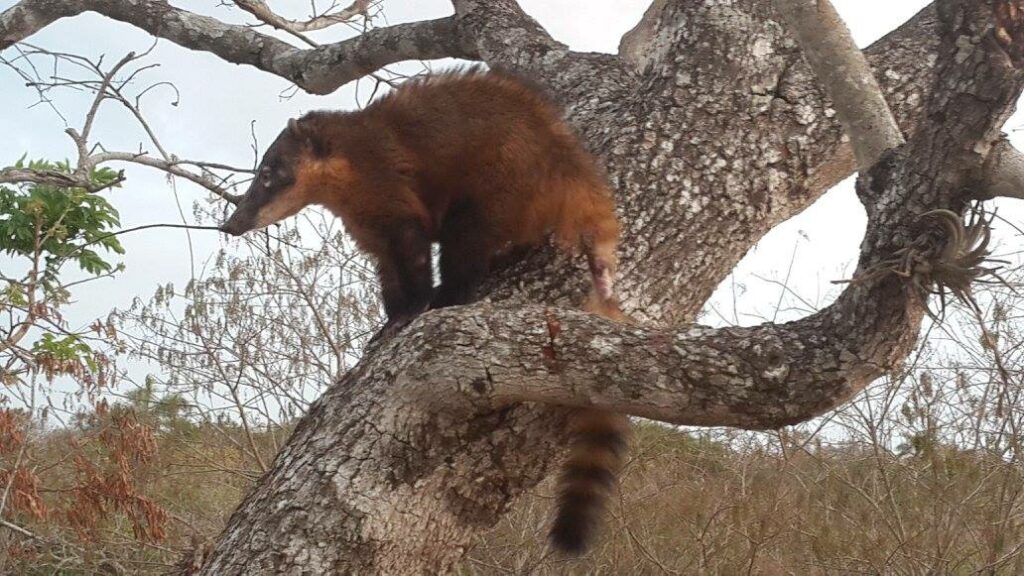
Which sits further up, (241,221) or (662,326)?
(241,221)

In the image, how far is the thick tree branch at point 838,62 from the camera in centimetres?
315

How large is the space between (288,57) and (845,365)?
156 inches

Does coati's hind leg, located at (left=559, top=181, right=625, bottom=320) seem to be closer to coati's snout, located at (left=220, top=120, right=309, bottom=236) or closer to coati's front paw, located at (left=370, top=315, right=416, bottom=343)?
coati's front paw, located at (left=370, top=315, right=416, bottom=343)

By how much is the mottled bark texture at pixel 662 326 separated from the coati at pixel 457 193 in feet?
0.43

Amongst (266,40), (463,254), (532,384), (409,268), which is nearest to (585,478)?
(532,384)

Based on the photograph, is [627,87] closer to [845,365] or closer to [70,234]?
[845,365]

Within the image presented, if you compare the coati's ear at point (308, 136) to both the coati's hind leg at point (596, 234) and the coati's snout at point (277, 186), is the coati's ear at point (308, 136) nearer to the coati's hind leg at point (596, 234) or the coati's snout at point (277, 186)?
the coati's snout at point (277, 186)

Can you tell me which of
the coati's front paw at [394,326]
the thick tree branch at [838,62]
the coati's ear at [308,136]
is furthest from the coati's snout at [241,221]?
the thick tree branch at [838,62]

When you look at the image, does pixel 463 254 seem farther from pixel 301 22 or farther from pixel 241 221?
pixel 301 22

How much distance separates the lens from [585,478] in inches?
126

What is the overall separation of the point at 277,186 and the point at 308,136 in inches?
9.9

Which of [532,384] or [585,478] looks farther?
[585,478]

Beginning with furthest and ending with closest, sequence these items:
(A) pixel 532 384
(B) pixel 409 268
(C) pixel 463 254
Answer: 1. (B) pixel 409 268
2. (C) pixel 463 254
3. (A) pixel 532 384

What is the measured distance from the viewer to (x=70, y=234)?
746 cm
